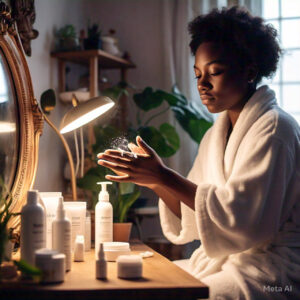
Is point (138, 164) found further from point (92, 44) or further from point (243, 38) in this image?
point (92, 44)

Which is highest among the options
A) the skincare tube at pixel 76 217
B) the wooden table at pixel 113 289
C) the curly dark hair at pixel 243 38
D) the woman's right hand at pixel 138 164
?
the curly dark hair at pixel 243 38

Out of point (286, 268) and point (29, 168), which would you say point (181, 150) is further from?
point (286, 268)

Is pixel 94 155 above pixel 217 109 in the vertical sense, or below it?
below

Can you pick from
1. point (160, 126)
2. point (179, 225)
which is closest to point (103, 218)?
point (179, 225)

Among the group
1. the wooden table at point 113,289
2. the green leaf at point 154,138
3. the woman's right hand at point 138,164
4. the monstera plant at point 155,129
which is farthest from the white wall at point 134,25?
the wooden table at point 113,289

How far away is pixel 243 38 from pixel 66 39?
4.29 feet

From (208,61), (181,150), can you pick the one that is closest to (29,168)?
(208,61)

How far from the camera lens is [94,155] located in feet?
7.84

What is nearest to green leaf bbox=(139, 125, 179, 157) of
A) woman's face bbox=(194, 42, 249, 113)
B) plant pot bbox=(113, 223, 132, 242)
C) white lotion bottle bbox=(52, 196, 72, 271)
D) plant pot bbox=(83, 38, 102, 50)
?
plant pot bbox=(83, 38, 102, 50)

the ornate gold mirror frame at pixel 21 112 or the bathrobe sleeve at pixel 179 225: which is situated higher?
the ornate gold mirror frame at pixel 21 112

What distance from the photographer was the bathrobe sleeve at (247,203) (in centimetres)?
117

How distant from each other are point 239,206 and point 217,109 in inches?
15.7

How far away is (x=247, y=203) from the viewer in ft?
3.85

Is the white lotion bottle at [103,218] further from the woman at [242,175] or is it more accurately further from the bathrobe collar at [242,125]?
the bathrobe collar at [242,125]
